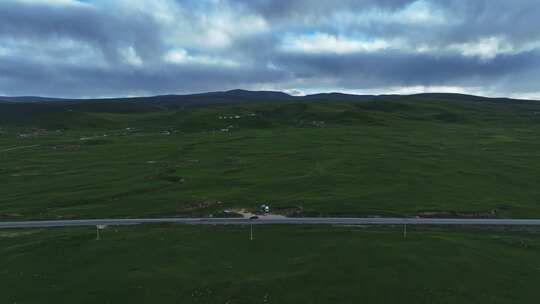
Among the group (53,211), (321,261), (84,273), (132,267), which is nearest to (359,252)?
(321,261)

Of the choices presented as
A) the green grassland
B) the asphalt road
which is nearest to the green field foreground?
the asphalt road

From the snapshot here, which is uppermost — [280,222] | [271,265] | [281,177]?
[281,177]

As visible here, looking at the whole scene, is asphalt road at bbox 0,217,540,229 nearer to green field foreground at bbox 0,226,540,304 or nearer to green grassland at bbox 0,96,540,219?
green field foreground at bbox 0,226,540,304

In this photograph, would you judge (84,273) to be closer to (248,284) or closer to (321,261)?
(248,284)

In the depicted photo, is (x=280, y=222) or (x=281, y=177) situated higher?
(x=281, y=177)

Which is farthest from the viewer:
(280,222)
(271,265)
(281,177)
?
(281,177)

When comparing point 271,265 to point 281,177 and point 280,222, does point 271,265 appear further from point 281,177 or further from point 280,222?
point 281,177

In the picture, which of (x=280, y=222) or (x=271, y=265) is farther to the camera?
(x=280, y=222)

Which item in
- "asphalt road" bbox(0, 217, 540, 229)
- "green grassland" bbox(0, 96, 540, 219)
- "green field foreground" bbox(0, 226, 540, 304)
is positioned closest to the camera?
"green field foreground" bbox(0, 226, 540, 304)

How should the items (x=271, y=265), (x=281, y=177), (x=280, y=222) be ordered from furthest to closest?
(x=281, y=177) → (x=280, y=222) → (x=271, y=265)

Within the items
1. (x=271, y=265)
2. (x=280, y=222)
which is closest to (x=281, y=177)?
(x=280, y=222)
